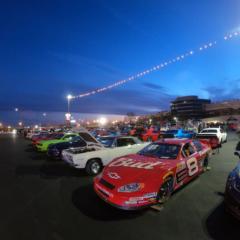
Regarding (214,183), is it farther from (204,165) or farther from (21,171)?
(21,171)

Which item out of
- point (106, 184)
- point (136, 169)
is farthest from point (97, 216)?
point (136, 169)

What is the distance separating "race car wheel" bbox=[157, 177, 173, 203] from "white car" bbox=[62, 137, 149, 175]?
3.88 meters

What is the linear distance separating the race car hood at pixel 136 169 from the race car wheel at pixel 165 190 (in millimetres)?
281

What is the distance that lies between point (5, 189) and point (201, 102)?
141 meters

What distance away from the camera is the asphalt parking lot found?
14.0 feet

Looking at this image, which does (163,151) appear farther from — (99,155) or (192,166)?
(99,155)

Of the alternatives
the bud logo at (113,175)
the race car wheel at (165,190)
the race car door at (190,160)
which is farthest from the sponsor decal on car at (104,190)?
the race car door at (190,160)

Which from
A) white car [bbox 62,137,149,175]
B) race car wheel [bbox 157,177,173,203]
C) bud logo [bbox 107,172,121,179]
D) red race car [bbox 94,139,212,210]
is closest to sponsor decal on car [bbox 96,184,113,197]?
red race car [bbox 94,139,212,210]

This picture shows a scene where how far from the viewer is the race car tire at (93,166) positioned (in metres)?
8.89

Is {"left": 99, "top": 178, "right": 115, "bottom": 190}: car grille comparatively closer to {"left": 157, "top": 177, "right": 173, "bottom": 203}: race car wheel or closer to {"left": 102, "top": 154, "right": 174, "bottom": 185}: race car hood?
→ {"left": 102, "top": 154, "right": 174, "bottom": 185}: race car hood

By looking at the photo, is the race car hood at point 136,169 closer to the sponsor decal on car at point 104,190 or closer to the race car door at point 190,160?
the sponsor decal on car at point 104,190

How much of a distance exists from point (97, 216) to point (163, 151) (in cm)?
298

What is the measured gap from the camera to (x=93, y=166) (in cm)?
905

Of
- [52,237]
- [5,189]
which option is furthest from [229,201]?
[5,189]
